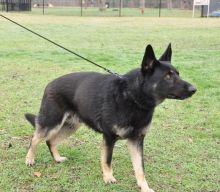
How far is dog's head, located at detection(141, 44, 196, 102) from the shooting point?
421 centimetres

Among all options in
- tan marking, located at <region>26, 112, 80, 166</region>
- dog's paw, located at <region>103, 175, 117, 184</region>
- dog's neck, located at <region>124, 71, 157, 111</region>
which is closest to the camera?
dog's neck, located at <region>124, 71, 157, 111</region>

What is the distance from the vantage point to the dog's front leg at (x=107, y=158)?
15.2 feet

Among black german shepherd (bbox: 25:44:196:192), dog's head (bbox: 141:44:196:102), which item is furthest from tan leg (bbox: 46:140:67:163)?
dog's head (bbox: 141:44:196:102)

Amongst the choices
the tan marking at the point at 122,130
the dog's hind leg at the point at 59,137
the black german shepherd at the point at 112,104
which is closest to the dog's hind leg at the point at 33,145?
the black german shepherd at the point at 112,104

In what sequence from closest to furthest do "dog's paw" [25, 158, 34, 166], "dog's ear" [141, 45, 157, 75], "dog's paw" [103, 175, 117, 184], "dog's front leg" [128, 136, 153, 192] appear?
"dog's ear" [141, 45, 157, 75] < "dog's front leg" [128, 136, 153, 192] < "dog's paw" [103, 175, 117, 184] < "dog's paw" [25, 158, 34, 166]

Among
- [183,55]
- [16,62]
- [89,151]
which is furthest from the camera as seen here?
[183,55]

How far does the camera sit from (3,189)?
4.62 m

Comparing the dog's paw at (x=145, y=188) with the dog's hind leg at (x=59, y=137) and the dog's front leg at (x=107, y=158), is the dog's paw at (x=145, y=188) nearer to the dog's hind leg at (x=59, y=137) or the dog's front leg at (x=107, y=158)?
the dog's front leg at (x=107, y=158)

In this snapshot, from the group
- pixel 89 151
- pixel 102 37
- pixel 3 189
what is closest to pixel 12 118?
pixel 89 151

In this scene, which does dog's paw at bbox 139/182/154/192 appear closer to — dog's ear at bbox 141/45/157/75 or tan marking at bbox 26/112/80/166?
tan marking at bbox 26/112/80/166

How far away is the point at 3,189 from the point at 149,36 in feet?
58.8

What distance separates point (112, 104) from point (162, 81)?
64cm

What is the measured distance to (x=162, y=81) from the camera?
13.8ft

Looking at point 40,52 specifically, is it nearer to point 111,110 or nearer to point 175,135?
point 175,135
